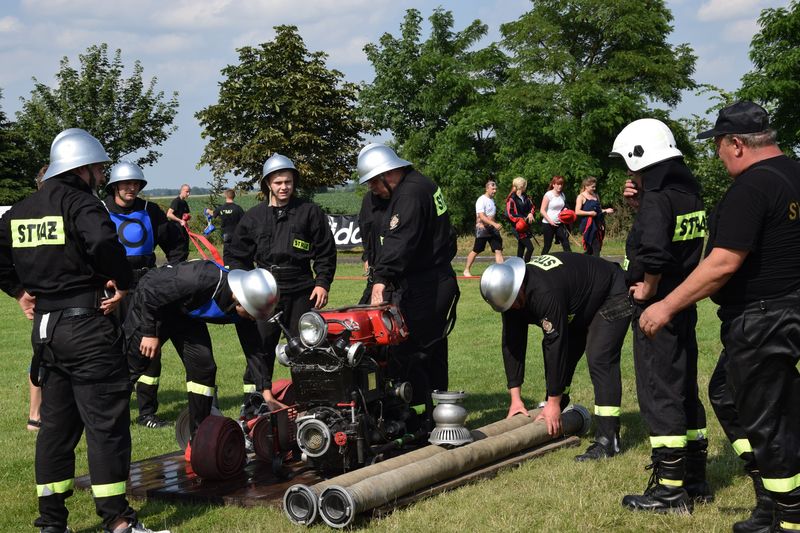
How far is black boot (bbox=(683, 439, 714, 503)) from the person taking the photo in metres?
6.05

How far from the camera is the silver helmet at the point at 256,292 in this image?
670 centimetres

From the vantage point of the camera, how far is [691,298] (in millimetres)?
4961

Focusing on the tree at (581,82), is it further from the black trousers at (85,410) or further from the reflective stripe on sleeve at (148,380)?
the black trousers at (85,410)

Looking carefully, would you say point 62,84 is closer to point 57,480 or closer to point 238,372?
point 238,372

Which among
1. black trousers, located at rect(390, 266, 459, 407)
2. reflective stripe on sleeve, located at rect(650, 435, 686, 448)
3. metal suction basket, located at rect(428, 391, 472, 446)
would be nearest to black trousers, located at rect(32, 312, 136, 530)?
metal suction basket, located at rect(428, 391, 472, 446)

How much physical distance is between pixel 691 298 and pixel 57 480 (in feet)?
12.3

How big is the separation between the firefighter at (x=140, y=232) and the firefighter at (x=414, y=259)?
97.1 inches

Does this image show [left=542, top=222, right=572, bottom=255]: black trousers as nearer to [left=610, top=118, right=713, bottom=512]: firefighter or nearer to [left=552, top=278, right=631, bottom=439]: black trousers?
[left=552, top=278, right=631, bottom=439]: black trousers

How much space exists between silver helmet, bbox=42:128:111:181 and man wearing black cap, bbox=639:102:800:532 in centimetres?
→ 350

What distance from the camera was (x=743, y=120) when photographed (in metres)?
4.82

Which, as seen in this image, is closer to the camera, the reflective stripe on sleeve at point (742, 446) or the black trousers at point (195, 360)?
the reflective stripe on sleeve at point (742, 446)

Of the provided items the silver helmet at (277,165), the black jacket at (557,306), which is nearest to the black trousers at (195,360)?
the silver helmet at (277,165)

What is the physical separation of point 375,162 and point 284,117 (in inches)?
1751

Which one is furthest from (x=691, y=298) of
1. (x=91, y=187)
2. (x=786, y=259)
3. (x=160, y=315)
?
(x=160, y=315)
